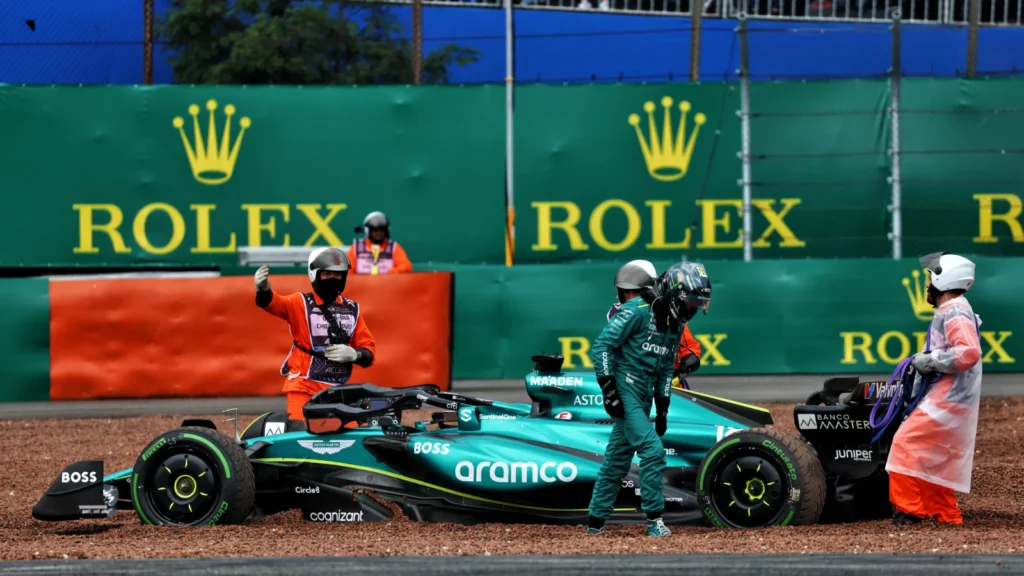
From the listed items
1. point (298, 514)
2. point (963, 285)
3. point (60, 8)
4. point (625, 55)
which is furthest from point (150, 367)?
point (625, 55)

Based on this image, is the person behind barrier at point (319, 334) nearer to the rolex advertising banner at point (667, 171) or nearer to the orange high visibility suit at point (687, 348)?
the orange high visibility suit at point (687, 348)

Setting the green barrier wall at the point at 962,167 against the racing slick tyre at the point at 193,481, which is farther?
the green barrier wall at the point at 962,167

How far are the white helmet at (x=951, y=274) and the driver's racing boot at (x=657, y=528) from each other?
2.07 meters

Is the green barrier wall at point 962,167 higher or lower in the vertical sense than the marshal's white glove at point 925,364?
higher

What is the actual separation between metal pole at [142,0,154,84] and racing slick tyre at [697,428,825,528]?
A: 11381 mm

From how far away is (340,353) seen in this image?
371 inches

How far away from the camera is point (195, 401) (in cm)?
1450

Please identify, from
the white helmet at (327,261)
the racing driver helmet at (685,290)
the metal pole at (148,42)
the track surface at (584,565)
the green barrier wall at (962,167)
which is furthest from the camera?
the metal pole at (148,42)

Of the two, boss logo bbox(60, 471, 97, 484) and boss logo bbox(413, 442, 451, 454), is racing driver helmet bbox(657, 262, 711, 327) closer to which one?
boss logo bbox(413, 442, 451, 454)

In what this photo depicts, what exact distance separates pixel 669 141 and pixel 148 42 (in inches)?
256

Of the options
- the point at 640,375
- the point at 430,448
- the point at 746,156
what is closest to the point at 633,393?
the point at 640,375

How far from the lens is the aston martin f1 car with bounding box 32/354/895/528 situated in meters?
7.94

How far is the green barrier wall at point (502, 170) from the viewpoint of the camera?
1650 centimetres

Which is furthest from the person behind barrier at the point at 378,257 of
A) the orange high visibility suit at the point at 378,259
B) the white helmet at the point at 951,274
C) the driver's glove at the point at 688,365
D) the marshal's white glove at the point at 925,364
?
the marshal's white glove at the point at 925,364
